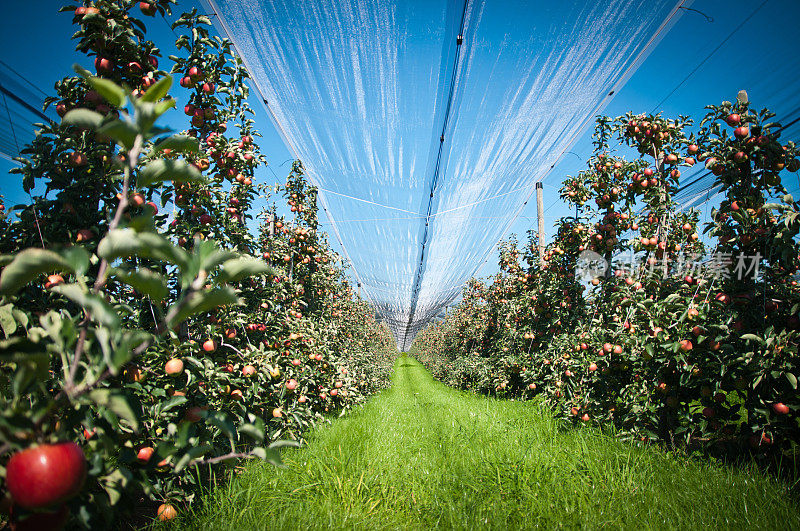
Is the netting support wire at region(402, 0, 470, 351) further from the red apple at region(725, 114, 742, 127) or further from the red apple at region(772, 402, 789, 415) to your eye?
the red apple at region(772, 402, 789, 415)

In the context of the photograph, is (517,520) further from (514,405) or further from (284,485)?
(514,405)

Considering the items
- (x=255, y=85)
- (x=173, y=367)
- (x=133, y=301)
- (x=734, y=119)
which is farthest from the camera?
(x=255, y=85)

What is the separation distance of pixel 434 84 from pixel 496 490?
374cm

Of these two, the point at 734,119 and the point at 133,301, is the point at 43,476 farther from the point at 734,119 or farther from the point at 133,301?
the point at 734,119

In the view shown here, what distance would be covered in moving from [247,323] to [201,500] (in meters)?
1.09

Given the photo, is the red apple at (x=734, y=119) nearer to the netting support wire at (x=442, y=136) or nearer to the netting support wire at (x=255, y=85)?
the netting support wire at (x=442, y=136)

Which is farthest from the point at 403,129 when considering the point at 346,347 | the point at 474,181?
the point at 346,347

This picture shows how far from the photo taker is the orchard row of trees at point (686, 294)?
176cm

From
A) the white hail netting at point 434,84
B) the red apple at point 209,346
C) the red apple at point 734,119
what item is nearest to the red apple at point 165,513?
the red apple at point 209,346

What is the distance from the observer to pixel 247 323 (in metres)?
2.31

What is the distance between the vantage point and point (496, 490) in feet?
5.64

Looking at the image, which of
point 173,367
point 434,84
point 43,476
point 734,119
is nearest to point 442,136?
point 434,84

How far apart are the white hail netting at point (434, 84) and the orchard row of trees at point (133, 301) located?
1277 mm

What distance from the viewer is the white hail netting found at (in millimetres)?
2781
